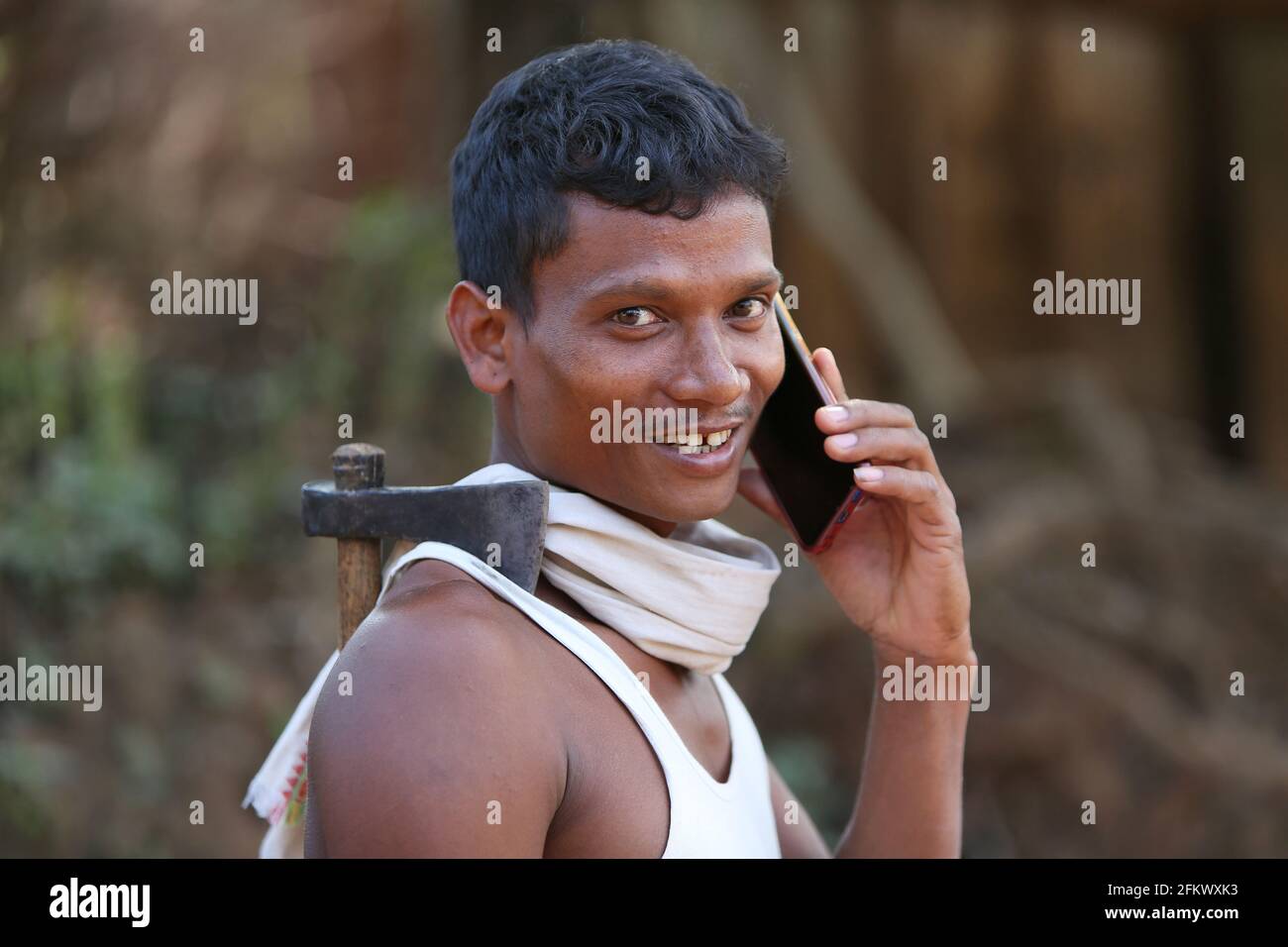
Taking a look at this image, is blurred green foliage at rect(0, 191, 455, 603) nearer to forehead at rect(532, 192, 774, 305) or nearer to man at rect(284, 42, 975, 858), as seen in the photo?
man at rect(284, 42, 975, 858)

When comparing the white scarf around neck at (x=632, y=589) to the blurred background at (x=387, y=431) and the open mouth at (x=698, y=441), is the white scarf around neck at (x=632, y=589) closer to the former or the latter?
the open mouth at (x=698, y=441)

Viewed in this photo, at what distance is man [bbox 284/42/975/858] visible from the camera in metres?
1.62

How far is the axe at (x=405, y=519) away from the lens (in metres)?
1.89

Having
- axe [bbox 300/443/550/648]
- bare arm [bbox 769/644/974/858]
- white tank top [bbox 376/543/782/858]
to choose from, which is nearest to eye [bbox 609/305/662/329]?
axe [bbox 300/443/550/648]

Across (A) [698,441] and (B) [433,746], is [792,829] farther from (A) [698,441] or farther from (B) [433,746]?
(B) [433,746]

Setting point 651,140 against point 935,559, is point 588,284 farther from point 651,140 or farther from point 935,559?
point 935,559

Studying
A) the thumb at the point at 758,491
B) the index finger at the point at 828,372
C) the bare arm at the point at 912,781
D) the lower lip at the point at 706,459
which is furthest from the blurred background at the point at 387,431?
the lower lip at the point at 706,459

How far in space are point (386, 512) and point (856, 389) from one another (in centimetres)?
731

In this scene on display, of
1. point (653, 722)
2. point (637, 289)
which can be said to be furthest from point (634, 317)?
point (653, 722)

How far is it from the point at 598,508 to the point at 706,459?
6.7 inches

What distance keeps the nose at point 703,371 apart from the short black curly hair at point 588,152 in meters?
0.17

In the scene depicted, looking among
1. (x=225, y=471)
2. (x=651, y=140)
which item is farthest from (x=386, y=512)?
(x=225, y=471)

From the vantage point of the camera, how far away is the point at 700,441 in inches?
77.2

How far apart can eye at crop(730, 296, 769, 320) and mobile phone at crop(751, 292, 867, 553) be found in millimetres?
81
